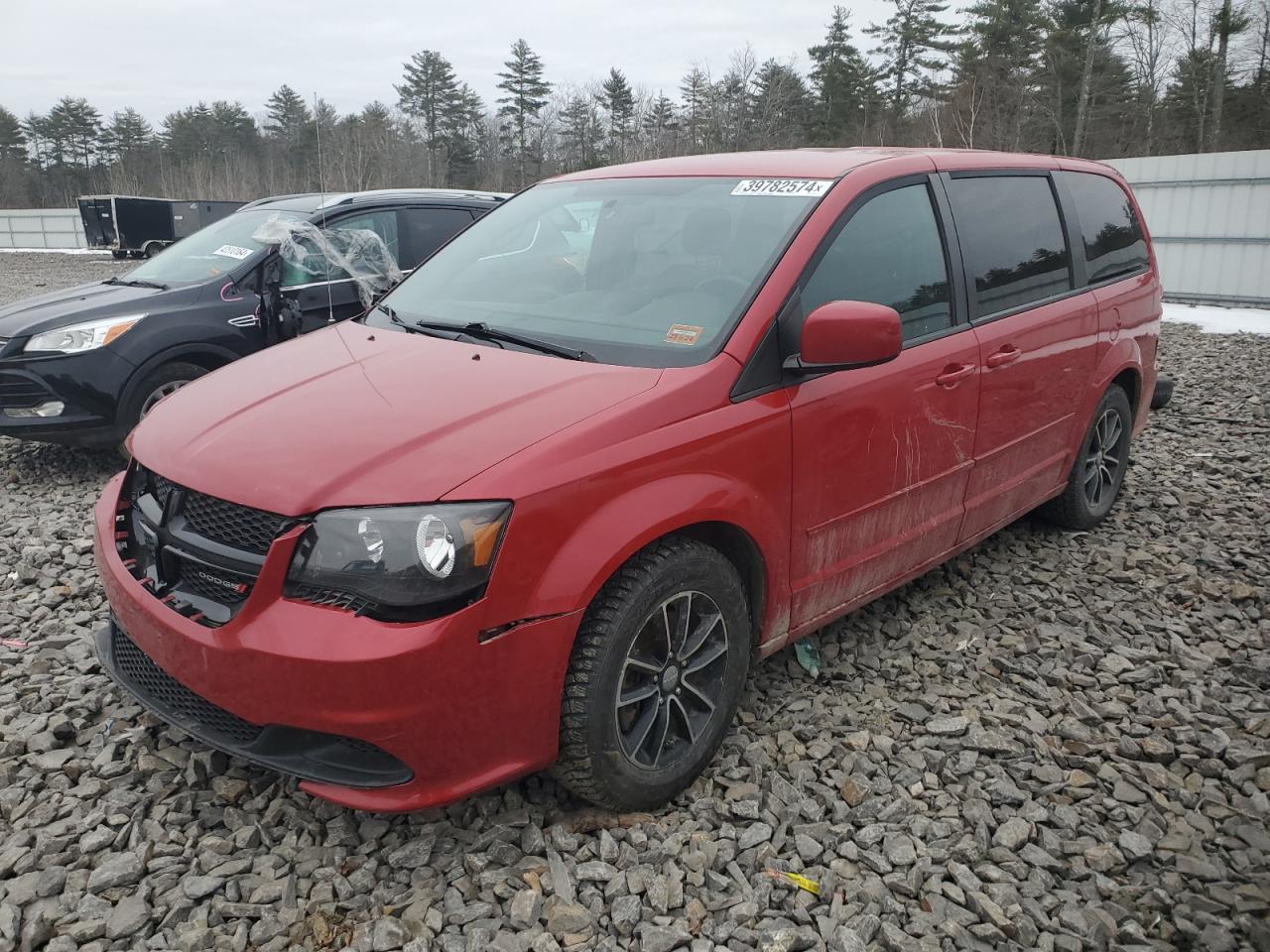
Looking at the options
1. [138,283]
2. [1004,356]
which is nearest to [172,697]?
[1004,356]

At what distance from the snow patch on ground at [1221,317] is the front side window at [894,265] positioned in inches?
419

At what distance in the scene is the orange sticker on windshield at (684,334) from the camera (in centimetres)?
283

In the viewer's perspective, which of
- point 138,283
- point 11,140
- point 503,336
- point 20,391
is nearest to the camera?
point 503,336

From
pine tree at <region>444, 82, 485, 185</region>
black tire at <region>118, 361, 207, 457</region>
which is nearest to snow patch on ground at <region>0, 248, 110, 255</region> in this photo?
pine tree at <region>444, 82, 485, 185</region>

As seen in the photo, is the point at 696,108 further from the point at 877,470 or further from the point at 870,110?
the point at 877,470

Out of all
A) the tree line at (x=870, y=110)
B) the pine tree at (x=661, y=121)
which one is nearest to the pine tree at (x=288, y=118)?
the tree line at (x=870, y=110)

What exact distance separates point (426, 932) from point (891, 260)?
2.59m

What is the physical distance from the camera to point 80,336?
5.88 meters

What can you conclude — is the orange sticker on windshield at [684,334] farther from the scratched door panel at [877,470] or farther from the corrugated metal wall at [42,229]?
the corrugated metal wall at [42,229]

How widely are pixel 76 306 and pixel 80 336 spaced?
37cm

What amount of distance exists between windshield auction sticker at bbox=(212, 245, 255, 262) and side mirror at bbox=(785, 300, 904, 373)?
520cm

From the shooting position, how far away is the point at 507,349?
9.77ft

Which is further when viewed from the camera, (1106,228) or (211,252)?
(211,252)

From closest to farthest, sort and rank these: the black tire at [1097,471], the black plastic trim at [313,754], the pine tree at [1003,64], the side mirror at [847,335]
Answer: the black plastic trim at [313,754] < the side mirror at [847,335] < the black tire at [1097,471] < the pine tree at [1003,64]
